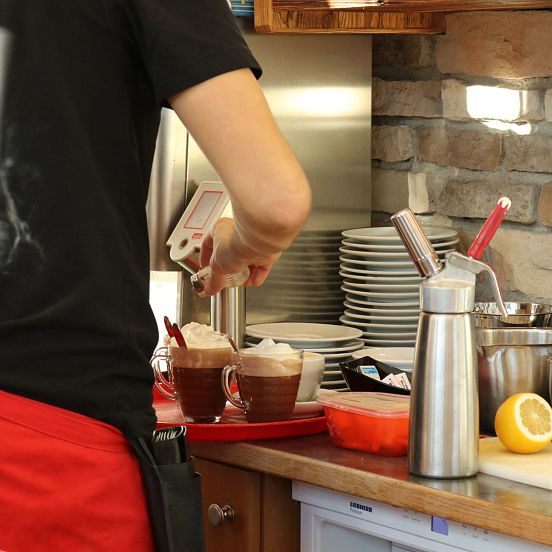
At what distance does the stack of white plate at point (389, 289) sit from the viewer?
245 centimetres

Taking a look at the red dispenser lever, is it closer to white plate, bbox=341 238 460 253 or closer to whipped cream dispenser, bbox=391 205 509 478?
whipped cream dispenser, bbox=391 205 509 478

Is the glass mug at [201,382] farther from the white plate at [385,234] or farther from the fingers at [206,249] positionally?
the white plate at [385,234]

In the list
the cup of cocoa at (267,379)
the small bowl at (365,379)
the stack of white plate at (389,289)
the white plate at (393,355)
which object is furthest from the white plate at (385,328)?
the cup of cocoa at (267,379)

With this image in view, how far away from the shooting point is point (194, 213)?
234cm

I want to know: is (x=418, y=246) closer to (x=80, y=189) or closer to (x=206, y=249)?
(x=206, y=249)

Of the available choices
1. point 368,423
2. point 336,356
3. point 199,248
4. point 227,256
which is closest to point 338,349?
point 336,356

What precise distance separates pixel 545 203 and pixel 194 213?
2.42 feet

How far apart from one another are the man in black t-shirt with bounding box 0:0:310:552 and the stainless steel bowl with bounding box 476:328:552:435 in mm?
660

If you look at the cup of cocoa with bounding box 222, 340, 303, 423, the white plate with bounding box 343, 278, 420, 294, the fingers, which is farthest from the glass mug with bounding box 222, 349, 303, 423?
the white plate with bounding box 343, 278, 420, 294

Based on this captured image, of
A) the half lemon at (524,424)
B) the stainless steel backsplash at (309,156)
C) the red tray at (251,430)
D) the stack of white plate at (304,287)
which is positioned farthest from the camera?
the stack of white plate at (304,287)

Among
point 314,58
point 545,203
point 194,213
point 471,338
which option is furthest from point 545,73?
point 471,338

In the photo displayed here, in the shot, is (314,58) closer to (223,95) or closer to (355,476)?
(355,476)

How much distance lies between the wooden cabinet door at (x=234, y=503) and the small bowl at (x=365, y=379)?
25 centimetres

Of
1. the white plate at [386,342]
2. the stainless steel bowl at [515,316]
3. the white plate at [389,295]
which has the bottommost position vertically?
the white plate at [386,342]
